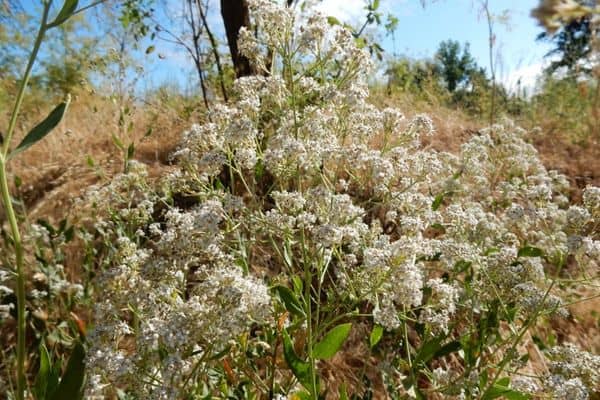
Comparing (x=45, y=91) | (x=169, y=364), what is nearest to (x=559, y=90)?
(x=169, y=364)

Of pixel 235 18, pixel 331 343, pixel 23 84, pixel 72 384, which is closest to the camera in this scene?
pixel 23 84

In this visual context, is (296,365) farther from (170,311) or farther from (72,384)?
(72,384)

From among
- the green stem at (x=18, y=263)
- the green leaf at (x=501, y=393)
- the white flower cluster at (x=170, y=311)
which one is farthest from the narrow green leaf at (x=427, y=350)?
the green stem at (x=18, y=263)

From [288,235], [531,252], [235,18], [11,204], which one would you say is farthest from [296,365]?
[235,18]

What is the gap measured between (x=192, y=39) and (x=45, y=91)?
420 centimetres

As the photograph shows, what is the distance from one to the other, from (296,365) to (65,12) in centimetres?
100

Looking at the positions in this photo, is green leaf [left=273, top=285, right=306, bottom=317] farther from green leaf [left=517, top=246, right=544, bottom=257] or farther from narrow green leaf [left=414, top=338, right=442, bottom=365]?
green leaf [left=517, top=246, right=544, bottom=257]

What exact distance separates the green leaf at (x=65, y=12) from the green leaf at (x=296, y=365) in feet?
3.00

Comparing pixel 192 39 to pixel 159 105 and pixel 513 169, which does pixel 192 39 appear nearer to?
pixel 159 105

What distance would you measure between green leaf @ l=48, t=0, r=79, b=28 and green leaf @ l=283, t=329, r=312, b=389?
0.91 m

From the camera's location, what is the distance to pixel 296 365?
4.32 feet

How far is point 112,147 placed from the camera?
4949mm

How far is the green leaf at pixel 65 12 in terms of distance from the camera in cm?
91

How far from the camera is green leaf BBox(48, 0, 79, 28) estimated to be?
2.99ft
